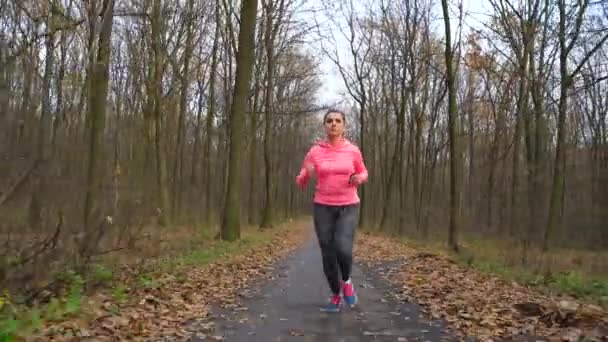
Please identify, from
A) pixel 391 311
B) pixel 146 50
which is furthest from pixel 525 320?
pixel 146 50

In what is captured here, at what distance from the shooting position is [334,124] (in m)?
6.17

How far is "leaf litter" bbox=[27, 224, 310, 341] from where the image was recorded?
490 cm

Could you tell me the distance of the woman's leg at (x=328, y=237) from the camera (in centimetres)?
623

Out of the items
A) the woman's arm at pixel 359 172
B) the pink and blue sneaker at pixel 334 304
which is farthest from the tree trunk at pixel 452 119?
the pink and blue sneaker at pixel 334 304

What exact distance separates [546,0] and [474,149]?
24289mm

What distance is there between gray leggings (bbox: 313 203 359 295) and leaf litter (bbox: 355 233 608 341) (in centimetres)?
114

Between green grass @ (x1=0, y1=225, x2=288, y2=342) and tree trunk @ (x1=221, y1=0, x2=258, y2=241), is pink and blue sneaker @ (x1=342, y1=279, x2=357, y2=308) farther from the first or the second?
tree trunk @ (x1=221, y1=0, x2=258, y2=241)

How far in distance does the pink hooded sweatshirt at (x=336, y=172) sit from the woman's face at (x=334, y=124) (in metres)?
0.15

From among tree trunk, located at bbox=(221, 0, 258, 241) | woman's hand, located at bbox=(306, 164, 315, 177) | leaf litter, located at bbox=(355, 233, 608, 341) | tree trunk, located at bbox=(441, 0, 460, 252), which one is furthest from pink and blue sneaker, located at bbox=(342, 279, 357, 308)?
tree trunk, located at bbox=(441, 0, 460, 252)

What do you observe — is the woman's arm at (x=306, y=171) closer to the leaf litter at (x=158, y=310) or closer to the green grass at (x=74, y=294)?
the leaf litter at (x=158, y=310)

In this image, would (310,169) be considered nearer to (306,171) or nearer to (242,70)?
(306,171)

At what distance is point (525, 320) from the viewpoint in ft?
18.8

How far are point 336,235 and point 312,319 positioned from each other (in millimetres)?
987

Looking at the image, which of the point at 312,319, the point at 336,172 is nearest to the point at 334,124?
the point at 336,172
